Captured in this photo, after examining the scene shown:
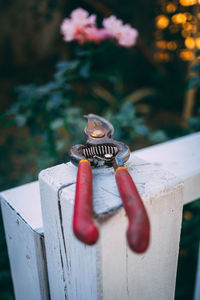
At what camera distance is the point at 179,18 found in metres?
2.69

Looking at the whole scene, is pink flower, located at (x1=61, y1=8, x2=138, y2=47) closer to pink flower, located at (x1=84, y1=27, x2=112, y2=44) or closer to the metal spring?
pink flower, located at (x1=84, y1=27, x2=112, y2=44)

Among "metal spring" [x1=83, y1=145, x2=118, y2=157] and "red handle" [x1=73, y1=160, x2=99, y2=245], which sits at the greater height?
"metal spring" [x1=83, y1=145, x2=118, y2=157]

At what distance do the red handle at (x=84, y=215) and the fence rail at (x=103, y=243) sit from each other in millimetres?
32

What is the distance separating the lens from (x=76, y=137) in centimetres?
141

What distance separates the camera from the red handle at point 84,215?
0.32 metres

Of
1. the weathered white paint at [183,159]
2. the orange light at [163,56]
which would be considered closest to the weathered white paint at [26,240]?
the weathered white paint at [183,159]

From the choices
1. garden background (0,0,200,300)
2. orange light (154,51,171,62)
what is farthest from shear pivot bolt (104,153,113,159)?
orange light (154,51,171,62)

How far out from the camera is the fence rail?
1.40 feet

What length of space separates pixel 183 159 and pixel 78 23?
869 mm

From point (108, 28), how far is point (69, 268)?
117 cm

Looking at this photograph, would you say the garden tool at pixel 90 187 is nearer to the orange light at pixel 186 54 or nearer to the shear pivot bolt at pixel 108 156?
the shear pivot bolt at pixel 108 156

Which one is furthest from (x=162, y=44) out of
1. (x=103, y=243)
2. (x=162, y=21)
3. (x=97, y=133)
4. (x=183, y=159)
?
(x=103, y=243)

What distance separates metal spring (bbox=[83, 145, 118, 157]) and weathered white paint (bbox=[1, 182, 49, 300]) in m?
0.20

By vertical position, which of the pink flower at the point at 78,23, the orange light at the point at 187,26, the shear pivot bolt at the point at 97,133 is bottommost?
the shear pivot bolt at the point at 97,133
